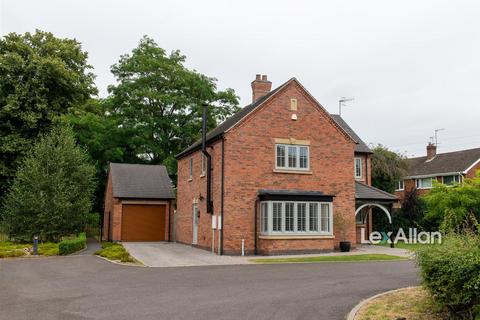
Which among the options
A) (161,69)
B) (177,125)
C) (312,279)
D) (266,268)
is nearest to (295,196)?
(266,268)

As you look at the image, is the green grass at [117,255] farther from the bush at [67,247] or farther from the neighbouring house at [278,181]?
the neighbouring house at [278,181]

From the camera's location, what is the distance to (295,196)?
78.0ft

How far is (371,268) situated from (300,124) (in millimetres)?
9891

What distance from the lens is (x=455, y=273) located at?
830 cm

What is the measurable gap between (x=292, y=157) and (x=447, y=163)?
104 feet

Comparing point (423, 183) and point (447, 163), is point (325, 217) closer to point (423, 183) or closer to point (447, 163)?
point (447, 163)

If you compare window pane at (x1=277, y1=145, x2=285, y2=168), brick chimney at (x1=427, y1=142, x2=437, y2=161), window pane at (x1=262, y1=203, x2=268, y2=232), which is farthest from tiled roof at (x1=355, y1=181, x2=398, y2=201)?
brick chimney at (x1=427, y1=142, x2=437, y2=161)

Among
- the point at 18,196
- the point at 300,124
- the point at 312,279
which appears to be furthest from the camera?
the point at 18,196

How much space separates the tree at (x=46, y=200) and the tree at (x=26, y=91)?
891 cm

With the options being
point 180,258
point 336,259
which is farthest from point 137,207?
point 336,259

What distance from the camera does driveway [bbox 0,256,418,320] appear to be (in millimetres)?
9914

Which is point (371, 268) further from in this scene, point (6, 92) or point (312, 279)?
point (6, 92)

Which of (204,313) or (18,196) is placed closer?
(204,313)

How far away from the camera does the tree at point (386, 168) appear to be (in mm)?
41531
